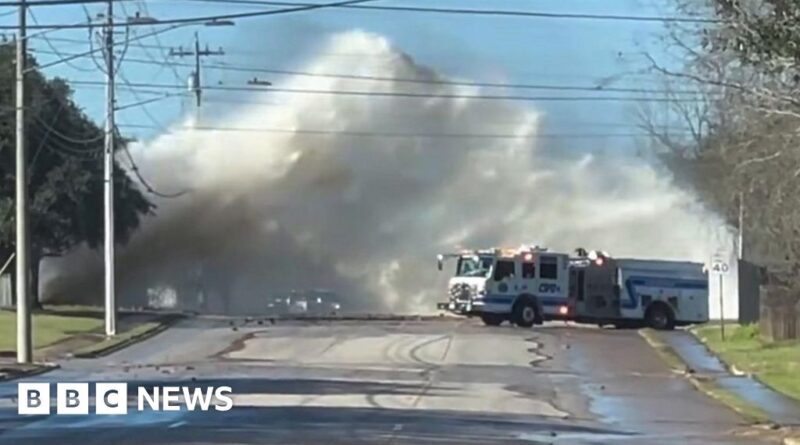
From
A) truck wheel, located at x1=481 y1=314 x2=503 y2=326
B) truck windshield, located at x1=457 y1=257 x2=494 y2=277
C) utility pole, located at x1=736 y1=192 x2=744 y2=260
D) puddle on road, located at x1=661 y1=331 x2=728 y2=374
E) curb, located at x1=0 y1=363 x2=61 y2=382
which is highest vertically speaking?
utility pole, located at x1=736 y1=192 x2=744 y2=260

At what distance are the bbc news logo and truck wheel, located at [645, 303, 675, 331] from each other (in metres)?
31.1

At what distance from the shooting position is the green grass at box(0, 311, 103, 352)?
51.8 meters

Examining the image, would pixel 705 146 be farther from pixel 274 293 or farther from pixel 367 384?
pixel 274 293

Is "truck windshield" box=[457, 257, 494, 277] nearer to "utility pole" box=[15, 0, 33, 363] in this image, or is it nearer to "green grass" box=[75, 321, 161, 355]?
"green grass" box=[75, 321, 161, 355]

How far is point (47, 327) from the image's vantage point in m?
57.9

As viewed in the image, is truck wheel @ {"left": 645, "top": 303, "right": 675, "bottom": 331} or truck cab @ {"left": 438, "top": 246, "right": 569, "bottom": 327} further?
truck wheel @ {"left": 645, "top": 303, "right": 675, "bottom": 331}

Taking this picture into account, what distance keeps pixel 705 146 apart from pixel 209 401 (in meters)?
31.1

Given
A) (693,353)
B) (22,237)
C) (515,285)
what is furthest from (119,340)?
(693,353)

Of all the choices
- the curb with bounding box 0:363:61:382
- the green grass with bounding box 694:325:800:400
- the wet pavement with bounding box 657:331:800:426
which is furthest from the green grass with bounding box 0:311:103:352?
the green grass with bounding box 694:325:800:400

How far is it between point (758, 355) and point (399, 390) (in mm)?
15072

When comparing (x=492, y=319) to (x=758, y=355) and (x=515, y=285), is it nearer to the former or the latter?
(x=515, y=285)

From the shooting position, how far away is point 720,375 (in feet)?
132

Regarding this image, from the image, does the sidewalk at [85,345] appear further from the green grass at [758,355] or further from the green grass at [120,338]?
the green grass at [758,355]

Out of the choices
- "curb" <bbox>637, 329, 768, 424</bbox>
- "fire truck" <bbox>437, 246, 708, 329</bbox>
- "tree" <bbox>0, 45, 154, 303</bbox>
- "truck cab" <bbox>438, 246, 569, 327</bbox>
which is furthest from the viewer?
"tree" <bbox>0, 45, 154, 303</bbox>
